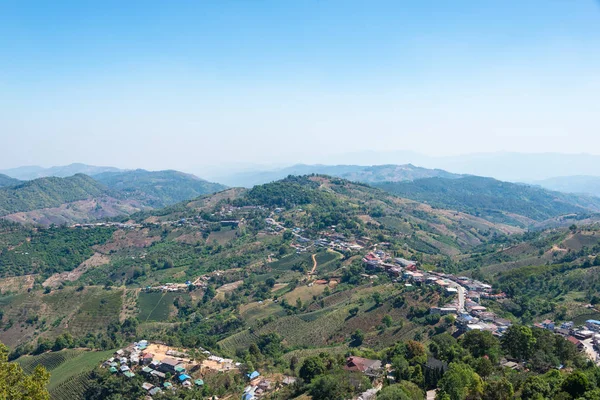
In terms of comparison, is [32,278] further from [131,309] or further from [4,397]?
[4,397]

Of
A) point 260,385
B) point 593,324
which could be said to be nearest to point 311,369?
point 260,385

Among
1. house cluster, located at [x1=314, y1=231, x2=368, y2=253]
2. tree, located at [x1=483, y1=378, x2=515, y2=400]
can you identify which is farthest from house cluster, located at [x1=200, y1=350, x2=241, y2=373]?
house cluster, located at [x1=314, y1=231, x2=368, y2=253]

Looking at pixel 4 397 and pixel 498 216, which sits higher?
pixel 4 397

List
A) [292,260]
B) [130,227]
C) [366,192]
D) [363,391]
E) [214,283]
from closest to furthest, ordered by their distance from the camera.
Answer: [363,391] < [214,283] < [292,260] < [130,227] < [366,192]

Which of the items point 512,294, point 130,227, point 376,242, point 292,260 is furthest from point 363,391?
point 130,227

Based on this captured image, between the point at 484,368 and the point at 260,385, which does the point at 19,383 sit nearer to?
the point at 260,385

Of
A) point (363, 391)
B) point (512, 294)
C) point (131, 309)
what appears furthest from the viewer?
point (131, 309)

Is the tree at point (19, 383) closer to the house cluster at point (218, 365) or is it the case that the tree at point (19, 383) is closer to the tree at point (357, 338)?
the house cluster at point (218, 365)
